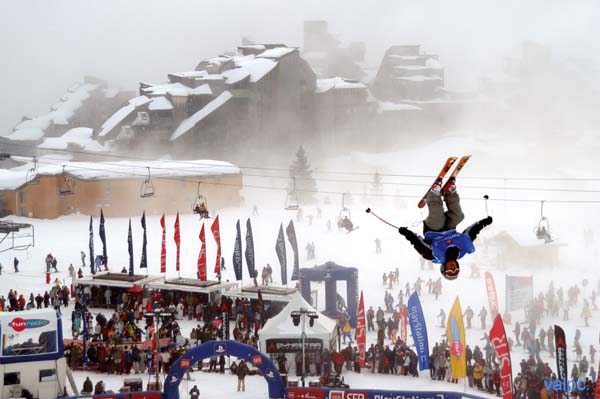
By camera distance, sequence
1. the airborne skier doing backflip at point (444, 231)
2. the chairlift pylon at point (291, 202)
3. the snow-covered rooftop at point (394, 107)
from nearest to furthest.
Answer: the airborne skier doing backflip at point (444, 231), the chairlift pylon at point (291, 202), the snow-covered rooftop at point (394, 107)

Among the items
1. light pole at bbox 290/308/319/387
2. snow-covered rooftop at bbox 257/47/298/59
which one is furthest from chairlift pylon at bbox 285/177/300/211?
snow-covered rooftop at bbox 257/47/298/59

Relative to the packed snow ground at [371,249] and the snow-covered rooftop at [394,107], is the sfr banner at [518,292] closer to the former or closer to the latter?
the packed snow ground at [371,249]

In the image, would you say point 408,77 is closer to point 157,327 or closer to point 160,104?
point 160,104

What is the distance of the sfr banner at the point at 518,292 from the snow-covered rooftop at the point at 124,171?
27.6 metres

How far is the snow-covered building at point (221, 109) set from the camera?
71.2 metres

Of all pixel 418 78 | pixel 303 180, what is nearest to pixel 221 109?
pixel 303 180

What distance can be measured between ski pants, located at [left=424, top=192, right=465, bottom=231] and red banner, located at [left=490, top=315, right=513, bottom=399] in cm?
772

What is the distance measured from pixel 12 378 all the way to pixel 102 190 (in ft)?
107

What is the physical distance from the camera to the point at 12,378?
54.8 feet

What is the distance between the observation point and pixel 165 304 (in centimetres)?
2697

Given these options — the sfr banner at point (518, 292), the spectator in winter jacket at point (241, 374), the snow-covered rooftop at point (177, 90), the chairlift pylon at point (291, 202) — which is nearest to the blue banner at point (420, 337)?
the spectator in winter jacket at point (241, 374)

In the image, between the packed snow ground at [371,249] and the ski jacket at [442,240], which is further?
the packed snow ground at [371,249]

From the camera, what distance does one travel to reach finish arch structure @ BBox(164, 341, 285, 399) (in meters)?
15.4

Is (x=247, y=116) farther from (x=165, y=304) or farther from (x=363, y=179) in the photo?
(x=165, y=304)
